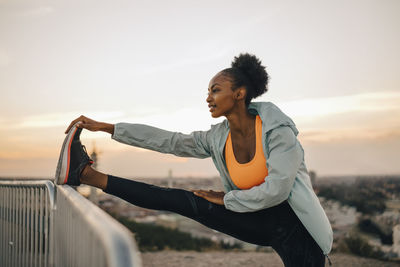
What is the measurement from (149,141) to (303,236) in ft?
4.69

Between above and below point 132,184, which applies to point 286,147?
→ above

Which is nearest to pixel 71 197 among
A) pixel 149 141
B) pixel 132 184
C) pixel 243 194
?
pixel 132 184

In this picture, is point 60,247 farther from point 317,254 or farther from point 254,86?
point 254,86

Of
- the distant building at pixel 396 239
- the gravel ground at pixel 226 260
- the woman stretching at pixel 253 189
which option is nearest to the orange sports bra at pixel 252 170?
the woman stretching at pixel 253 189

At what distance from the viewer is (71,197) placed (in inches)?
71.8

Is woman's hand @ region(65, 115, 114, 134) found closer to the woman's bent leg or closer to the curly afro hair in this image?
the woman's bent leg

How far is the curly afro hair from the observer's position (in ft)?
10.4

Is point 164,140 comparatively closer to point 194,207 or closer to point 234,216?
point 194,207

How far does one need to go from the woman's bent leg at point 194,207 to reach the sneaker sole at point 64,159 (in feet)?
1.01

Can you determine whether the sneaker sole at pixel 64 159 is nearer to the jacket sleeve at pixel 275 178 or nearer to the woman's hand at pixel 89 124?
the woman's hand at pixel 89 124

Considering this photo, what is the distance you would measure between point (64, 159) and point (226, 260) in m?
6.87

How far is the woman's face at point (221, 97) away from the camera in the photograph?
9.98ft

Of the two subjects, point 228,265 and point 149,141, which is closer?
point 149,141

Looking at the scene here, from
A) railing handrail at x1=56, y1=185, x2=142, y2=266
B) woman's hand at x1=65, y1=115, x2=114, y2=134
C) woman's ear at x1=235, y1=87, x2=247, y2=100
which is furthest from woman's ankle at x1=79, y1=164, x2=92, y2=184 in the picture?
railing handrail at x1=56, y1=185, x2=142, y2=266
